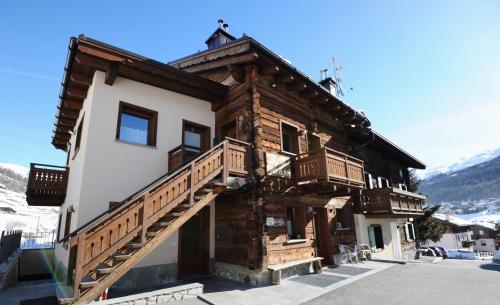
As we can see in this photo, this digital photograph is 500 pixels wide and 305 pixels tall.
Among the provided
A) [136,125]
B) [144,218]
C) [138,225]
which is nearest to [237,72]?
[136,125]

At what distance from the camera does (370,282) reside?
344 inches

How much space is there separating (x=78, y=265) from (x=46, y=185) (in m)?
7.24

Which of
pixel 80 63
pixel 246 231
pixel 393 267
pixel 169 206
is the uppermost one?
pixel 80 63

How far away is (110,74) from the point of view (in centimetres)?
846

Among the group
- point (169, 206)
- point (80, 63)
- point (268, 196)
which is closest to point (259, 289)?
point (268, 196)

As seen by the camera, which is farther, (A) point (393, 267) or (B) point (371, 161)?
(B) point (371, 161)

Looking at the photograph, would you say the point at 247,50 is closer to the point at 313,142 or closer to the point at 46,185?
the point at 313,142

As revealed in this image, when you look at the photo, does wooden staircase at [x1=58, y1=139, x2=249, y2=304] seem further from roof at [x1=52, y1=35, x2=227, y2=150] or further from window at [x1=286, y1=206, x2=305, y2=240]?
roof at [x1=52, y1=35, x2=227, y2=150]

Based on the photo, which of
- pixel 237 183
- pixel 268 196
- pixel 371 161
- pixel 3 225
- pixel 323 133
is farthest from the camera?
pixel 3 225

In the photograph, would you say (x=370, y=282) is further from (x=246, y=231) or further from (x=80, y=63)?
Answer: (x=80, y=63)

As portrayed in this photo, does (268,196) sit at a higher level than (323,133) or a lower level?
lower

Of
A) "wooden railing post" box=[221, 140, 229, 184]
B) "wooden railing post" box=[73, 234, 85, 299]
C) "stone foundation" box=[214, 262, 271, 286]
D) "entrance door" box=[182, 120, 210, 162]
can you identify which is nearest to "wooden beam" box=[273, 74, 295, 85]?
"entrance door" box=[182, 120, 210, 162]

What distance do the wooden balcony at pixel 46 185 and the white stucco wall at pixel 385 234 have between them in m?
13.9

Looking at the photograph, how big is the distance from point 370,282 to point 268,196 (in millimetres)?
4416
